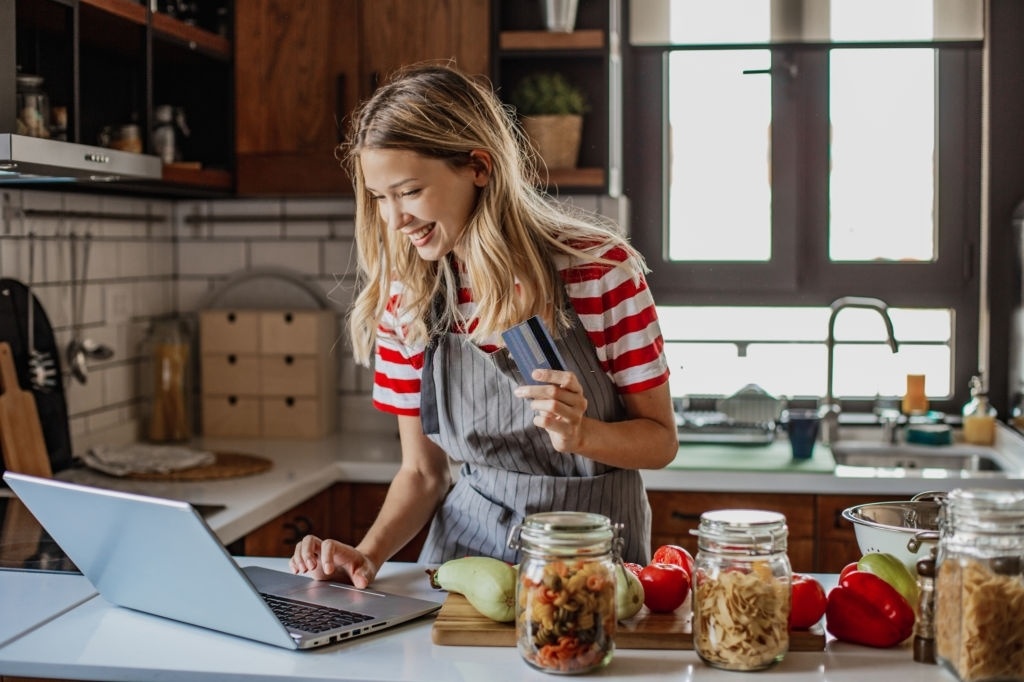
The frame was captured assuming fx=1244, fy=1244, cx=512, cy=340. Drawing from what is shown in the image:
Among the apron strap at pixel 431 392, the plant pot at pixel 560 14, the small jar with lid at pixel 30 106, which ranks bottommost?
the apron strap at pixel 431 392

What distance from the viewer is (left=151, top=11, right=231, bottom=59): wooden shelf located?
289cm

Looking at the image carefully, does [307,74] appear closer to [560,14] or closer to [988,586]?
[560,14]

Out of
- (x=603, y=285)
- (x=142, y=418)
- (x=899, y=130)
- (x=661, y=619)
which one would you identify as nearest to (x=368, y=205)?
(x=603, y=285)

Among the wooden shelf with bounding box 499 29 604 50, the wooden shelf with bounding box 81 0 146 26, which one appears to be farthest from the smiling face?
the wooden shelf with bounding box 499 29 604 50

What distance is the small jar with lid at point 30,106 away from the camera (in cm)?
241

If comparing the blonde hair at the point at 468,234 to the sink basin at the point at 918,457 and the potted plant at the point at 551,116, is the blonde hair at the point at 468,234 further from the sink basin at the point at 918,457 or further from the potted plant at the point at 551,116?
the sink basin at the point at 918,457

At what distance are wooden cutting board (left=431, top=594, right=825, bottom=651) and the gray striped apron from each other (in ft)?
1.38

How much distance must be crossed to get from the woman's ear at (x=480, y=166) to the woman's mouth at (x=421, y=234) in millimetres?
105

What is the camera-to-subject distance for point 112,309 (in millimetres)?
3410

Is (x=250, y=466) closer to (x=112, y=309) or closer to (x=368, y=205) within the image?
(x=112, y=309)

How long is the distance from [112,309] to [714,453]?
168 centimetres

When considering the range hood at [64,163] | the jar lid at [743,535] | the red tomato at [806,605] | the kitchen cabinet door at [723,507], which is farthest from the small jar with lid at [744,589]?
the kitchen cabinet door at [723,507]

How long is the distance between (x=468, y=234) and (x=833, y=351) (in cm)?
190

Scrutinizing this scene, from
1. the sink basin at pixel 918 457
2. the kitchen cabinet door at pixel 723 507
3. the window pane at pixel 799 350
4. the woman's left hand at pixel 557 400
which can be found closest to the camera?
the woman's left hand at pixel 557 400
